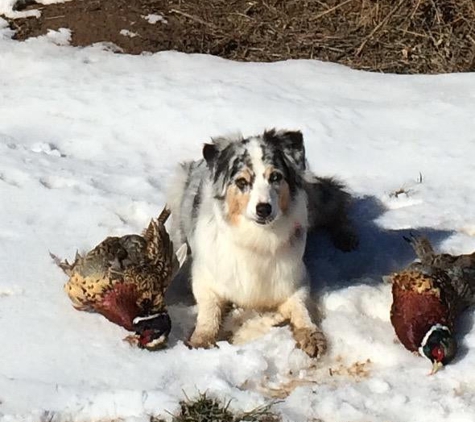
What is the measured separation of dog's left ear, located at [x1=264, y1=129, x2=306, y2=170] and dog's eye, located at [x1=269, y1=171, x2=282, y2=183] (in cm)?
19

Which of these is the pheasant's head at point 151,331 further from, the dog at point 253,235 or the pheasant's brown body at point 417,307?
the pheasant's brown body at point 417,307

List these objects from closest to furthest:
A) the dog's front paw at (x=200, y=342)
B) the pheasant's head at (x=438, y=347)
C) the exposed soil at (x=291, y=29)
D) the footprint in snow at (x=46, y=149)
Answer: the pheasant's head at (x=438, y=347)
the dog's front paw at (x=200, y=342)
the footprint in snow at (x=46, y=149)
the exposed soil at (x=291, y=29)

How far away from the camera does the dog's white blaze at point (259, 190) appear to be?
4.75 meters

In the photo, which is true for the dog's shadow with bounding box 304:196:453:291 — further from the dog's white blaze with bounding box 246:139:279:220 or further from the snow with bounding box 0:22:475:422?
the dog's white blaze with bounding box 246:139:279:220

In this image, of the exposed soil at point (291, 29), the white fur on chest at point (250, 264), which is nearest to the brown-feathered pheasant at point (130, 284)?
the white fur on chest at point (250, 264)

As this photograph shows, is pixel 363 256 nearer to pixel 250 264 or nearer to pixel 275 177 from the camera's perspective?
pixel 250 264

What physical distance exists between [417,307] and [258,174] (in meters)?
1.05

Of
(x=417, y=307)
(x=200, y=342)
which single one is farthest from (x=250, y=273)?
(x=417, y=307)

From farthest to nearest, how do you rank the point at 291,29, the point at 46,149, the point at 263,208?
the point at 291,29 < the point at 46,149 < the point at 263,208

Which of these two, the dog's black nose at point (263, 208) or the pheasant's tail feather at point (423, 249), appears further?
the pheasant's tail feather at point (423, 249)

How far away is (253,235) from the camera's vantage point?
5000mm

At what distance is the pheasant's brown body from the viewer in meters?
4.69

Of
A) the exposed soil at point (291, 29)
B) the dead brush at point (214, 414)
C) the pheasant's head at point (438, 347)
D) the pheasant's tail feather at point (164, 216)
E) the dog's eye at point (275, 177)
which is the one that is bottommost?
the exposed soil at point (291, 29)

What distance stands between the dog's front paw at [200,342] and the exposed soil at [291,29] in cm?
444
